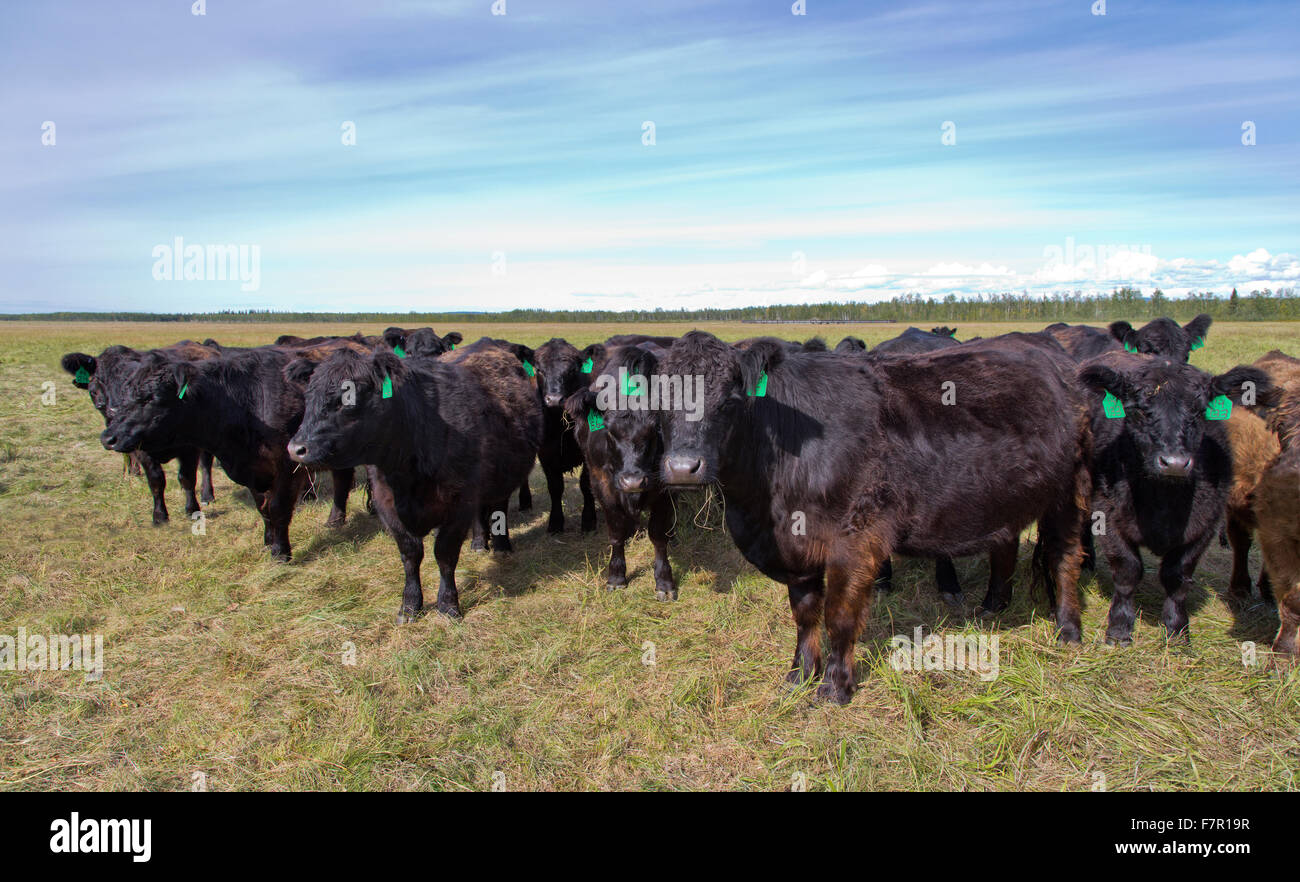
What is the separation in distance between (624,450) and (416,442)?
1989 millimetres

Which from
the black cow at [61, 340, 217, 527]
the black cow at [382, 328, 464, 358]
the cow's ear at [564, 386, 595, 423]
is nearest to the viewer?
the cow's ear at [564, 386, 595, 423]

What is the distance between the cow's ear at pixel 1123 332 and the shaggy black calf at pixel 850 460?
461cm

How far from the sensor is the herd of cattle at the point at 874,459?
4.50m

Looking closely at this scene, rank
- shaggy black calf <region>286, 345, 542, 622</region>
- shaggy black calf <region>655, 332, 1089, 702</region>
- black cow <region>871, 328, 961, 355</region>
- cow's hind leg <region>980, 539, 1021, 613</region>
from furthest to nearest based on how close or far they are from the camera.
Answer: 1. black cow <region>871, 328, 961, 355</region>
2. cow's hind leg <region>980, 539, 1021, 613</region>
3. shaggy black calf <region>286, 345, 542, 622</region>
4. shaggy black calf <region>655, 332, 1089, 702</region>

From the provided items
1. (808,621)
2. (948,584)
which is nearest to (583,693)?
(808,621)

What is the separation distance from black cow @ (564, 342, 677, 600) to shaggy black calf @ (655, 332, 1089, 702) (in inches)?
21.9

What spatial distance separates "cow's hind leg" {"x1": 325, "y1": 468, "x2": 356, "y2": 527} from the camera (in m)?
8.82

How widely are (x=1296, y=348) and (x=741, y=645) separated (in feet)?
128

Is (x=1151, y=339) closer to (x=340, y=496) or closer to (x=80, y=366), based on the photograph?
(x=340, y=496)

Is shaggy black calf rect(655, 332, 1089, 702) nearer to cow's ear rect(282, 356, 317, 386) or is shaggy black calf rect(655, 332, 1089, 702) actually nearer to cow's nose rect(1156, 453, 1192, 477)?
cow's nose rect(1156, 453, 1192, 477)

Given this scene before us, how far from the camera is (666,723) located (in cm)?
447

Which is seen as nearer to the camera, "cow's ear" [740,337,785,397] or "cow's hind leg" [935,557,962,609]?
"cow's ear" [740,337,785,397]

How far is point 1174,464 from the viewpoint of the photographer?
14.9 feet
